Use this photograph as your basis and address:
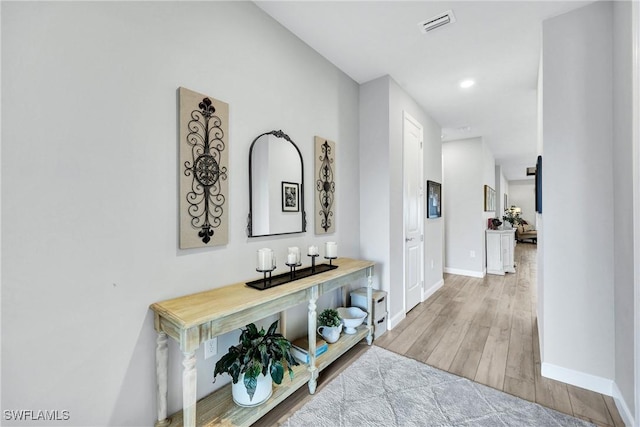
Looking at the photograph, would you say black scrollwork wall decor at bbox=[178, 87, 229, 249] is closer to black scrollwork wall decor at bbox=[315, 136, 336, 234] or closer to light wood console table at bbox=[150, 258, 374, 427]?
light wood console table at bbox=[150, 258, 374, 427]

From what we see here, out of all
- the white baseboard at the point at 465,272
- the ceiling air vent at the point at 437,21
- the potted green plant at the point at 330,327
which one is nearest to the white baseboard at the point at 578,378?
the potted green plant at the point at 330,327

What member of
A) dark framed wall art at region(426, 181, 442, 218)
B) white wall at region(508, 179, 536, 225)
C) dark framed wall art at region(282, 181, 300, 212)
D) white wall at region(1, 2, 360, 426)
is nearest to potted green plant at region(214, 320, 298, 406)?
white wall at region(1, 2, 360, 426)

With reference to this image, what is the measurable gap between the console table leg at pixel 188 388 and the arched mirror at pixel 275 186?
78cm

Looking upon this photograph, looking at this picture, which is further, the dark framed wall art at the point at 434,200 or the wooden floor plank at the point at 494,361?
the dark framed wall art at the point at 434,200

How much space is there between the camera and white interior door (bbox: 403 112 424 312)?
9.88 feet

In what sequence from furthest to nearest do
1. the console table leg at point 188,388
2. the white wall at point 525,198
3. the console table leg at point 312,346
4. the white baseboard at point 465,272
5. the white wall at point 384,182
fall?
the white wall at point 525,198 → the white baseboard at point 465,272 → the white wall at point 384,182 → the console table leg at point 312,346 → the console table leg at point 188,388

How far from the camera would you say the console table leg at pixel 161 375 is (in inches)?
49.0

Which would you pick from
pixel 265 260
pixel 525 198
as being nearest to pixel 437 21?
pixel 265 260

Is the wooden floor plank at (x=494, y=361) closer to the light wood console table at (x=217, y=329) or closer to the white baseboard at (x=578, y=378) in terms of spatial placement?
the white baseboard at (x=578, y=378)

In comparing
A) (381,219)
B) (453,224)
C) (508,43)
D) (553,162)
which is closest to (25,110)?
(381,219)

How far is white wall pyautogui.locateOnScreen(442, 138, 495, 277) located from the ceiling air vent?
11.5 ft

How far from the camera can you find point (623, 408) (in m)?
1.49

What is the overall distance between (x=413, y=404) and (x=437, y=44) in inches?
107

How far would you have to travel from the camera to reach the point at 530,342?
2379 mm
